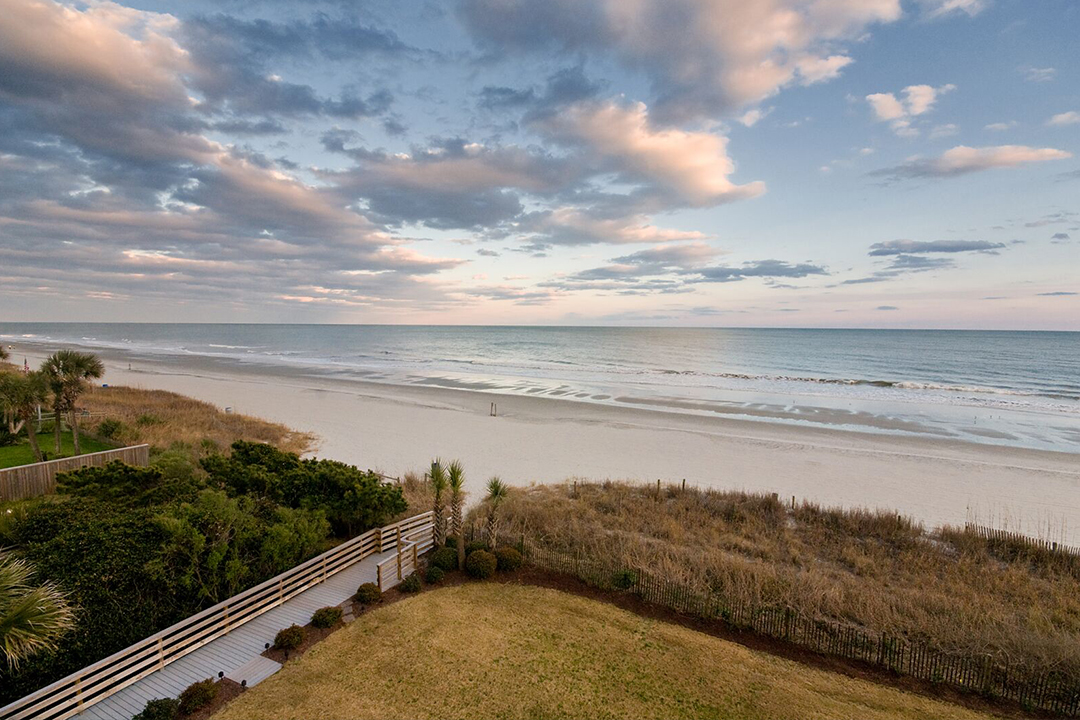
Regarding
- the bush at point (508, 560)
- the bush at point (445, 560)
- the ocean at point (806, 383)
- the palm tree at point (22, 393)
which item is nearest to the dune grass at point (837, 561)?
the bush at point (508, 560)

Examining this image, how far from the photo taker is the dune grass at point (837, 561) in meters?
13.2

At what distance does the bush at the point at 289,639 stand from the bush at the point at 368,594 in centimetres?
216

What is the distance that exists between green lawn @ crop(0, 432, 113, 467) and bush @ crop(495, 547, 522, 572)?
20.8 metres

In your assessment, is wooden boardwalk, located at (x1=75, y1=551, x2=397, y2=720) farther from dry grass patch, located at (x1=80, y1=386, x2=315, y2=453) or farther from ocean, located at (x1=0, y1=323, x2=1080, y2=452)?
ocean, located at (x1=0, y1=323, x2=1080, y2=452)

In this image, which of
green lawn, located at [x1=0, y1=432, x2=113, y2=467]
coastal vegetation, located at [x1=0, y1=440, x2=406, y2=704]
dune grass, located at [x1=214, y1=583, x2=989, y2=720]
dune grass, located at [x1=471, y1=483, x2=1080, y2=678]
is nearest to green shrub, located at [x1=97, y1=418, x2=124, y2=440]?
green lawn, located at [x1=0, y1=432, x2=113, y2=467]

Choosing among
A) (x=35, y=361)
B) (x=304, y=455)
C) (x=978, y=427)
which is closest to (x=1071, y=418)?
(x=978, y=427)

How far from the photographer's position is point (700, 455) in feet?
103

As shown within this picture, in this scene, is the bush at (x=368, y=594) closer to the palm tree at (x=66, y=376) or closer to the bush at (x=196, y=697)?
the bush at (x=196, y=697)

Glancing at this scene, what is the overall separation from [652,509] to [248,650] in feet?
51.4

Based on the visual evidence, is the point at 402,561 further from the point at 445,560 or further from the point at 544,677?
the point at 544,677

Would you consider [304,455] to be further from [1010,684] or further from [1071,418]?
[1071,418]

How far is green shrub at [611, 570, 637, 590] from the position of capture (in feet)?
50.3

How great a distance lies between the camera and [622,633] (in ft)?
43.2

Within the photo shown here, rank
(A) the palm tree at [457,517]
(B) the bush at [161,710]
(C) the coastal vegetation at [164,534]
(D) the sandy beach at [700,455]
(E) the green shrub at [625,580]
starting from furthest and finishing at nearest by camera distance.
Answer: (D) the sandy beach at [700,455]
(A) the palm tree at [457,517]
(E) the green shrub at [625,580]
(C) the coastal vegetation at [164,534]
(B) the bush at [161,710]
